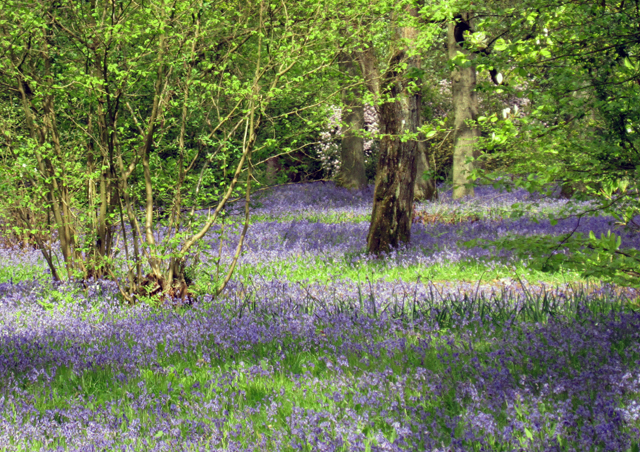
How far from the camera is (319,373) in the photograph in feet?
14.2

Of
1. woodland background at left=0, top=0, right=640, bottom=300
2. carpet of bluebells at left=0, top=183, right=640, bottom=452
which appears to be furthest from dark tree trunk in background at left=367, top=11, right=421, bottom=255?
carpet of bluebells at left=0, top=183, right=640, bottom=452

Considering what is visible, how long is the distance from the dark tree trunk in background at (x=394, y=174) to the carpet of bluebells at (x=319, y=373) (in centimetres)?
255

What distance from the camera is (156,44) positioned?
6.94 metres

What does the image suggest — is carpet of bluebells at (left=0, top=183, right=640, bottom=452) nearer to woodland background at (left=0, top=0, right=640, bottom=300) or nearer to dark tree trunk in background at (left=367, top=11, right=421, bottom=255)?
woodland background at (left=0, top=0, right=640, bottom=300)

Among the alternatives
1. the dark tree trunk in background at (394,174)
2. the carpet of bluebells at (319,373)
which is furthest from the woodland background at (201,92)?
the dark tree trunk in background at (394,174)

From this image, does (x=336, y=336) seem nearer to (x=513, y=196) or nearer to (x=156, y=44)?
(x=156, y=44)

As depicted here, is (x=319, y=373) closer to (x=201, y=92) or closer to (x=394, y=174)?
(x=201, y=92)

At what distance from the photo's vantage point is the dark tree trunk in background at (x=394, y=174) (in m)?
9.95

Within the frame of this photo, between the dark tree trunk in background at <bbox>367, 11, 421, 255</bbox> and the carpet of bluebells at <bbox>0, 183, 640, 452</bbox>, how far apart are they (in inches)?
100

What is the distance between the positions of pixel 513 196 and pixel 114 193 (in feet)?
52.5

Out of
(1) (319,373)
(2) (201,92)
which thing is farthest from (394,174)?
(1) (319,373)

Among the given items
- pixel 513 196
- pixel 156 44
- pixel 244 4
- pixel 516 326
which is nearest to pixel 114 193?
pixel 156 44

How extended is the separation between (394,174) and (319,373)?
6.17m

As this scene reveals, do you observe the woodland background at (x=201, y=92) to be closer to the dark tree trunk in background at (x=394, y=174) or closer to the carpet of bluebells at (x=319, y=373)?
the carpet of bluebells at (x=319, y=373)
